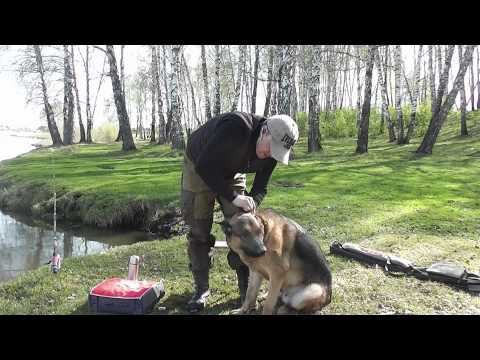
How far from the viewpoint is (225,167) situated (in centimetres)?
395

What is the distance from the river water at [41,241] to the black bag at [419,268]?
4.52 meters

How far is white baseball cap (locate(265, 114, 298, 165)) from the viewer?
3693 millimetres

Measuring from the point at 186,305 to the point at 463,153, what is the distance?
Answer: 17172 millimetres

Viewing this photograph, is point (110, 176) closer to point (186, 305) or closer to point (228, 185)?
point (186, 305)

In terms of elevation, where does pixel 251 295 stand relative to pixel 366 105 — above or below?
below

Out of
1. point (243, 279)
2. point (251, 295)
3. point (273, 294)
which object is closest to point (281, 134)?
point (273, 294)

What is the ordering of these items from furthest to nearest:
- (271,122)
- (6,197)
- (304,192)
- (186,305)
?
(6,197)
(304,192)
(186,305)
(271,122)

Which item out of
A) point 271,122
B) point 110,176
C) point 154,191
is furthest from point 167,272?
point 110,176

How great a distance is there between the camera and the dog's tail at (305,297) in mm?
3937

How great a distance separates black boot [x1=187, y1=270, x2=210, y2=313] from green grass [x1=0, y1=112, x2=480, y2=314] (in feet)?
0.42

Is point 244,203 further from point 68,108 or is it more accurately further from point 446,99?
point 68,108

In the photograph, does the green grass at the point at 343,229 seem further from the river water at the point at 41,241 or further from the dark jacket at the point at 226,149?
the dark jacket at the point at 226,149

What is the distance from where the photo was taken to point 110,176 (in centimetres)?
1370

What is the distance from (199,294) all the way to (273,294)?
1052mm
